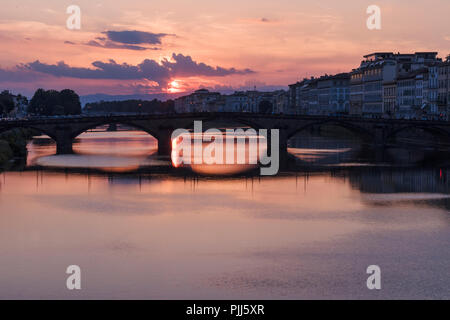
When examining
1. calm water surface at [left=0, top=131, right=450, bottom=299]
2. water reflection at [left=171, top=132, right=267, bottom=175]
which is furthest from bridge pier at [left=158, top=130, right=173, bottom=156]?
calm water surface at [left=0, top=131, right=450, bottom=299]

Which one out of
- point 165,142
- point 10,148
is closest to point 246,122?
point 165,142

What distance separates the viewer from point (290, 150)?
260ft

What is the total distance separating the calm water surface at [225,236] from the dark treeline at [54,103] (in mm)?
132906

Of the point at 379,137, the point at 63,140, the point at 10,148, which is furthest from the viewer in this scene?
the point at 379,137

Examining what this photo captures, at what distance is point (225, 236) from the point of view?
28875 mm

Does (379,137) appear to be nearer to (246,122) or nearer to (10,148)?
(246,122)

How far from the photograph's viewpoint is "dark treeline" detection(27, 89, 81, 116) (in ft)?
590

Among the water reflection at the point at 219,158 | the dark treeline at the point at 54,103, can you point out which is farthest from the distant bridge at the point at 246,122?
the dark treeline at the point at 54,103

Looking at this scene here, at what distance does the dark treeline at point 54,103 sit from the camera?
590 feet

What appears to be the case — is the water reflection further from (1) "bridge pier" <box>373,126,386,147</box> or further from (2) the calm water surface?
(1) "bridge pier" <box>373,126,386,147</box>

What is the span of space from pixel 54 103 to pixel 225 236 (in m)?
162

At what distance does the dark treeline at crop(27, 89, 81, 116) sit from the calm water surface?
133 metres

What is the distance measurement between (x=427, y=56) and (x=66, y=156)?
74.7 m

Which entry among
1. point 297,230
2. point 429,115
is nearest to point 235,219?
point 297,230
